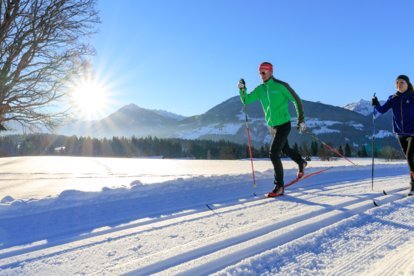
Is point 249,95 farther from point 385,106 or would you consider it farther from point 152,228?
point 152,228

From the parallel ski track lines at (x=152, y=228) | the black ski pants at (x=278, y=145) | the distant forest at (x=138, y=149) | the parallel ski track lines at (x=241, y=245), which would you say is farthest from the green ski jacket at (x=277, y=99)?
the distant forest at (x=138, y=149)

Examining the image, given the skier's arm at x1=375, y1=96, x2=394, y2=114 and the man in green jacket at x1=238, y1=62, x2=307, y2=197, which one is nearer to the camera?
the man in green jacket at x1=238, y1=62, x2=307, y2=197

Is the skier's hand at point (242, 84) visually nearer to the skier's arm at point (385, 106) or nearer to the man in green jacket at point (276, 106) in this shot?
the man in green jacket at point (276, 106)

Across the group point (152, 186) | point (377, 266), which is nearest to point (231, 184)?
point (152, 186)

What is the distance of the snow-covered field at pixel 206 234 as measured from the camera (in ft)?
8.71

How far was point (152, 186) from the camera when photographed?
6547 millimetres

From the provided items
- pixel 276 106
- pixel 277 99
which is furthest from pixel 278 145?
pixel 277 99

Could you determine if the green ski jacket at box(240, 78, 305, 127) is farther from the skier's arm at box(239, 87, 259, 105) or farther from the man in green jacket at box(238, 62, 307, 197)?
the skier's arm at box(239, 87, 259, 105)

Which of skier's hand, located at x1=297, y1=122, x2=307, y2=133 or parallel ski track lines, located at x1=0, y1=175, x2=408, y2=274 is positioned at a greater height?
skier's hand, located at x1=297, y1=122, x2=307, y2=133

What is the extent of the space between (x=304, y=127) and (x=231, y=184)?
1.89m

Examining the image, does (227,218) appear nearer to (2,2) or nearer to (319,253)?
(319,253)

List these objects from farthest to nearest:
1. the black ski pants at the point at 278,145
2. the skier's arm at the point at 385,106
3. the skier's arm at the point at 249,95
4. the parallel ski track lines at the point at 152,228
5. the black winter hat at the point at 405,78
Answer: the skier's arm at the point at 385,106 → the black winter hat at the point at 405,78 → the skier's arm at the point at 249,95 → the black ski pants at the point at 278,145 → the parallel ski track lines at the point at 152,228

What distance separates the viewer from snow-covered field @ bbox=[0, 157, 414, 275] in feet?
8.71

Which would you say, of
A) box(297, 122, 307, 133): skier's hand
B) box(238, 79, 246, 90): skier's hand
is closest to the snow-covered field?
box(297, 122, 307, 133): skier's hand
